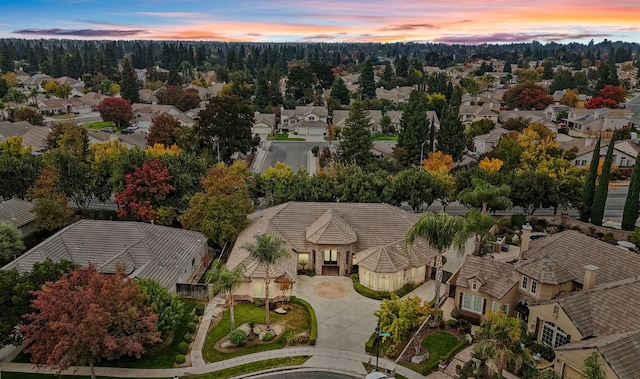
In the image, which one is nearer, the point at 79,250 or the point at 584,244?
the point at 584,244

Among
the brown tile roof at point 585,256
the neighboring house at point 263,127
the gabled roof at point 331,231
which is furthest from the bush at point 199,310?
the neighboring house at point 263,127

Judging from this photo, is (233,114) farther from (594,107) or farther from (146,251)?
(594,107)

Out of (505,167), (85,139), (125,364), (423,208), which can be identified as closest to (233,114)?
(85,139)

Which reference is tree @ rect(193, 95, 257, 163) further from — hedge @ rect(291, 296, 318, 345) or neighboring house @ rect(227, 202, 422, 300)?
hedge @ rect(291, 296, 318, 345)

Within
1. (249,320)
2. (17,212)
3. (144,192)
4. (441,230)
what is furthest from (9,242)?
(441,230)

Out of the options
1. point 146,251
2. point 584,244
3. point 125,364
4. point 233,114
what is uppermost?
point 233,114
